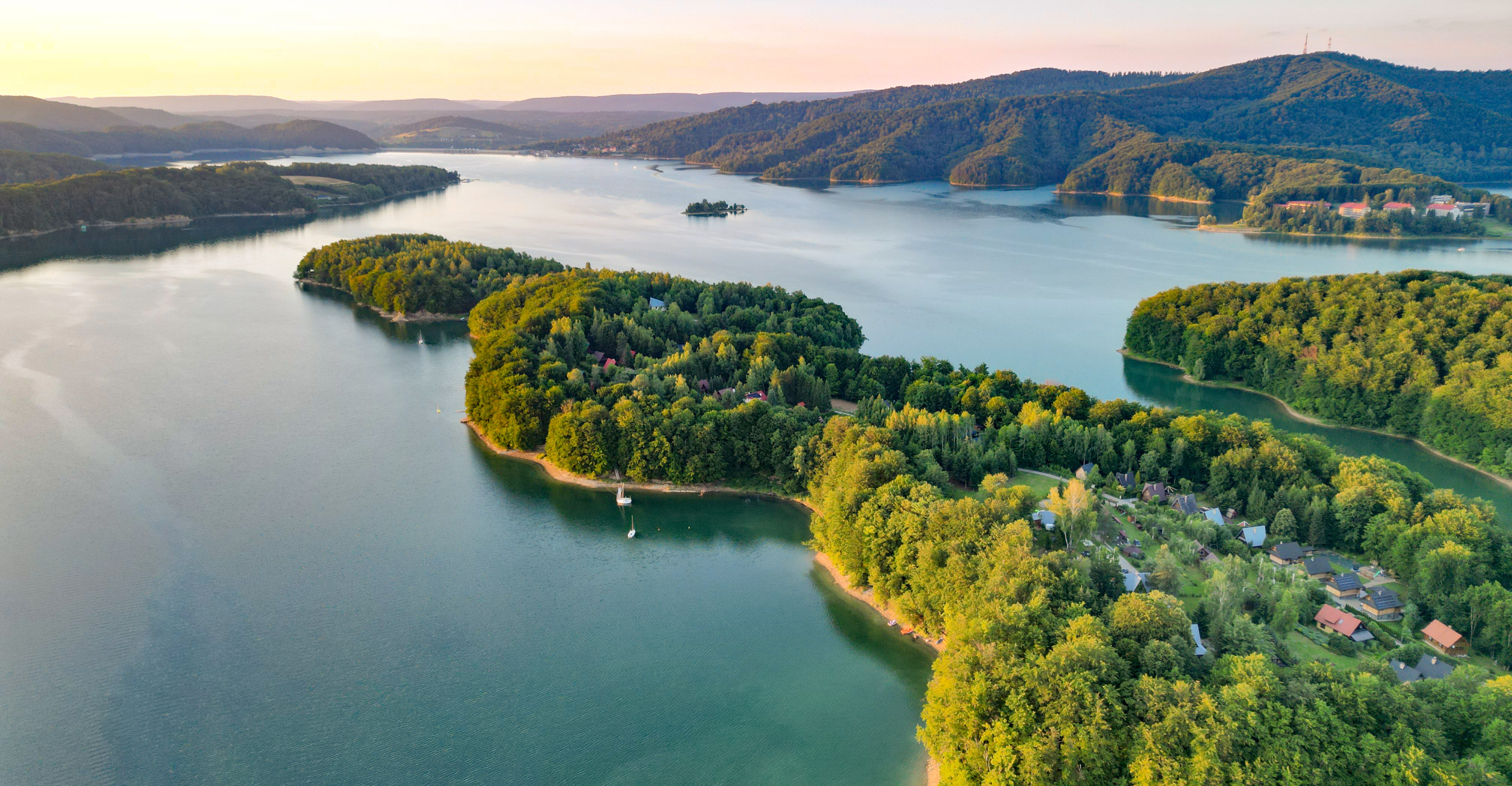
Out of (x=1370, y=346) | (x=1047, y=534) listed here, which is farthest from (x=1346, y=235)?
(x=1047, y=534)

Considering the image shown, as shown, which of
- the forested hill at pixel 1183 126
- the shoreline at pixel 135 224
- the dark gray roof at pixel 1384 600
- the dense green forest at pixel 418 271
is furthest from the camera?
the forested hill at pixel 1183 126

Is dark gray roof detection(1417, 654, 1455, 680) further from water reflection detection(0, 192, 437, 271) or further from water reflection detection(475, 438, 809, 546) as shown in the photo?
water reflection detection(0, 192, 437, 271)

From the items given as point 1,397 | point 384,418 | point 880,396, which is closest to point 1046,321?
point 880,396

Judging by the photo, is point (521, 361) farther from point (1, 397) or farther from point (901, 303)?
point (901, 303)

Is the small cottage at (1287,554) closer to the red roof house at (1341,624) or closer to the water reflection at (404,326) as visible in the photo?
the red roof house at (1341,624)

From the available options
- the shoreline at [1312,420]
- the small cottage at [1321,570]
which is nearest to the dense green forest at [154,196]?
the shoreline at [1312,420]

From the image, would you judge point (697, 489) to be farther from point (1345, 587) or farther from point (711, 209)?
point (711, 209)

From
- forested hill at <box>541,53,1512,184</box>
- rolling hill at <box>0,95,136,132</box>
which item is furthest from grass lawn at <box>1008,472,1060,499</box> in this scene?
rolling hill at <box>0,95,136,132</box>
